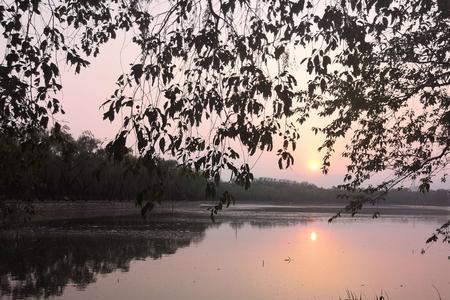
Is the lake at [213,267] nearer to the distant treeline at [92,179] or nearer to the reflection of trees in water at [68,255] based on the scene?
the reflection of trees in water at [68,255]

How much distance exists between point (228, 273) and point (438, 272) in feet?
26.2

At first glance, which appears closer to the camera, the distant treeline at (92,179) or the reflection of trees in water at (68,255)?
the distant treeline at (92,179)

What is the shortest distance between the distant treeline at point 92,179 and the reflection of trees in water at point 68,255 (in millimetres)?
3008

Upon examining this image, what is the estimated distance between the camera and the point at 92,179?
135ft

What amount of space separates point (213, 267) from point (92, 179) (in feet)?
76.0

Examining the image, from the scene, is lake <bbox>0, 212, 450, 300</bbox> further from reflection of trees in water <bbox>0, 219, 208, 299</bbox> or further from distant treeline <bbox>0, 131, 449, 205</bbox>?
distant treeline <bbox>0, 131, 449, 205</bbox>

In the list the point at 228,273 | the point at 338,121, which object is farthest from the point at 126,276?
the point at 338,121

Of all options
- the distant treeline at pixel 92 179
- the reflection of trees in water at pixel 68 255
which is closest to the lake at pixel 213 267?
the reflection of trees in water at pixel 68 255

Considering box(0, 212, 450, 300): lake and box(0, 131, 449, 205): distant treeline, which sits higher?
box(0, 131, 449, 205): distant treeline

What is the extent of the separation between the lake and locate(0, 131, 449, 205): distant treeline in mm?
2891

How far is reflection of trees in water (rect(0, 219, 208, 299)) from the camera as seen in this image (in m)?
16.0

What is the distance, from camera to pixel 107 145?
10.4 ft

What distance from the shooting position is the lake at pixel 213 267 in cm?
1546

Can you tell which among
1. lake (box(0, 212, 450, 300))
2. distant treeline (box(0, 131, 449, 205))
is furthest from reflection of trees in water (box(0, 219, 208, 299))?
distant treeline (box(0, 131, 449, 205))
